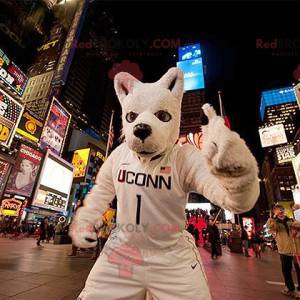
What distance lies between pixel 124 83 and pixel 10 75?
23742mm

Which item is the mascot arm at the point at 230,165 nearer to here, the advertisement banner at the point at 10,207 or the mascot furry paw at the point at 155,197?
the mascot furry paw at the point at 155,197

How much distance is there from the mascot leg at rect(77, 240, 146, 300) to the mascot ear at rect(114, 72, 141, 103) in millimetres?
1311

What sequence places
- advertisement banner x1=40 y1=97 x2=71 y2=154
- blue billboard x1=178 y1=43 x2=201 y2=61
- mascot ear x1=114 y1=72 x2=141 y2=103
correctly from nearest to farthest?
mascot ear x1=114 y1=72 x2=141 y2=103, advertisement banner x1=40 y1=97 x2=71 y2=154, blue billboard x1=178 y1=43 x2=201 y2=61

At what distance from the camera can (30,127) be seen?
2520 centimetres

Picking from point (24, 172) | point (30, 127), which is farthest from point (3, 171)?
point (30, 127)

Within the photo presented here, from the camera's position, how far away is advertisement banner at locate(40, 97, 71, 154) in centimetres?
2416

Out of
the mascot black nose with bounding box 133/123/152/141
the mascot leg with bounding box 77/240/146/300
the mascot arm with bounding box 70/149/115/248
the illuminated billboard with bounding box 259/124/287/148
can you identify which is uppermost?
the illuminated billboard with bounding box 259/124/287/148

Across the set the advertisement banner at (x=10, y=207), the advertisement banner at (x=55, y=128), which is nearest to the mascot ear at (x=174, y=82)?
the advertisement banner at (x=55, y=128)

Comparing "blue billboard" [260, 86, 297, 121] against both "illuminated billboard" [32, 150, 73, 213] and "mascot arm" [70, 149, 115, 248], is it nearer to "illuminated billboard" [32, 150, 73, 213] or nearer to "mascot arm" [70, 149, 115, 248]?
"illuminated billboard" [32, 150, 73, 213]

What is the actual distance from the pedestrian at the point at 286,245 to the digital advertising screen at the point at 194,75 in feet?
68.4

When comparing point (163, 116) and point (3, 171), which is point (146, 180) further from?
point (3, 171)

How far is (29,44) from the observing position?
3462 centimetres

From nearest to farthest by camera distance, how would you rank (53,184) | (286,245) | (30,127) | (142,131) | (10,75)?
1. (142,131)
2. (286,245)
3. (10,75)
4. (53,184)
5. (30,127)

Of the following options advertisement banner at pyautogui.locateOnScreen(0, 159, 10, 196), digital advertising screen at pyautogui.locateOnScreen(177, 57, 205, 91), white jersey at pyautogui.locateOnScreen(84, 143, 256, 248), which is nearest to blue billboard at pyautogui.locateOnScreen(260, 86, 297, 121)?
digital advertising screen at pyautogui.locateOnScreen(177, 57, 205, 91)
